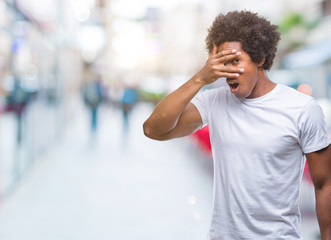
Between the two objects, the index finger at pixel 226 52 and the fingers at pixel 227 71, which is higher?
the index finger at pixel 226 52

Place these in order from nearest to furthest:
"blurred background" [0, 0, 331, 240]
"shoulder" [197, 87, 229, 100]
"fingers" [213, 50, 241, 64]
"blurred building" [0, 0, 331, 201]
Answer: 1. "fingers" [213, 50, 241, 64]
2. "shoulder" [197, 87, 229, 100]
3. "blurred background" [0, 0, 331, 240]
4. "blurred building" [0, 0, 331, 201]

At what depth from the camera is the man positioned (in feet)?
5.58

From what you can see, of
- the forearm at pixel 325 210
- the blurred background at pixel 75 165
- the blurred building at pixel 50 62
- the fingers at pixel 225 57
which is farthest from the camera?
the blurred building at pixel 50 62

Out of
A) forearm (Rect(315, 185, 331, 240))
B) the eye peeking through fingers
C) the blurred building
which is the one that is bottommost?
forearm (Rect(315, 185, 331, 240))

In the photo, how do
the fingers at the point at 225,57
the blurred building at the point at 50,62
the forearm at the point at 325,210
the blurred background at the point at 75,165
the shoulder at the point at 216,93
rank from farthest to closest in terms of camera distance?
the blurred building at the point at 50,62 → the blurred background at the point at 75,165 → the shoulder at the point at 216,93 → the forearm at the point at 325,210 → the fingers at the point at 225,57

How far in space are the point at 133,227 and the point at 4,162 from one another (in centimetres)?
243

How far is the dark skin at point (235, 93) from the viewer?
1668 millimetres

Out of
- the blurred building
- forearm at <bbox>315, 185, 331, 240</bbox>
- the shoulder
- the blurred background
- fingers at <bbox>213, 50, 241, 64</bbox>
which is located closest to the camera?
fingers at <bbox>213, 50, 241, 64</bbox>

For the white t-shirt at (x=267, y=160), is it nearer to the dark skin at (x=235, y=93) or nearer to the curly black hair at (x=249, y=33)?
the dark skin at (x=235, y=93)

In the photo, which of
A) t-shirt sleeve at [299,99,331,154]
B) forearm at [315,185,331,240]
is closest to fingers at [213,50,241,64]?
t-shirt sleeve at [299,99,331,154]

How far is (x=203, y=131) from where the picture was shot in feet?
29.6

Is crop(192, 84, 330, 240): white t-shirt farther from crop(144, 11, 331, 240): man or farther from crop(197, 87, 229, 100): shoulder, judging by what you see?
crop(197, 87, 229, 100): shoulder

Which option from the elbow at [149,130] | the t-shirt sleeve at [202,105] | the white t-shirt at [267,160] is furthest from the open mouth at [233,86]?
the elbow at [149,130]

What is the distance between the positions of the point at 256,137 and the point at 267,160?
0.09 meters
